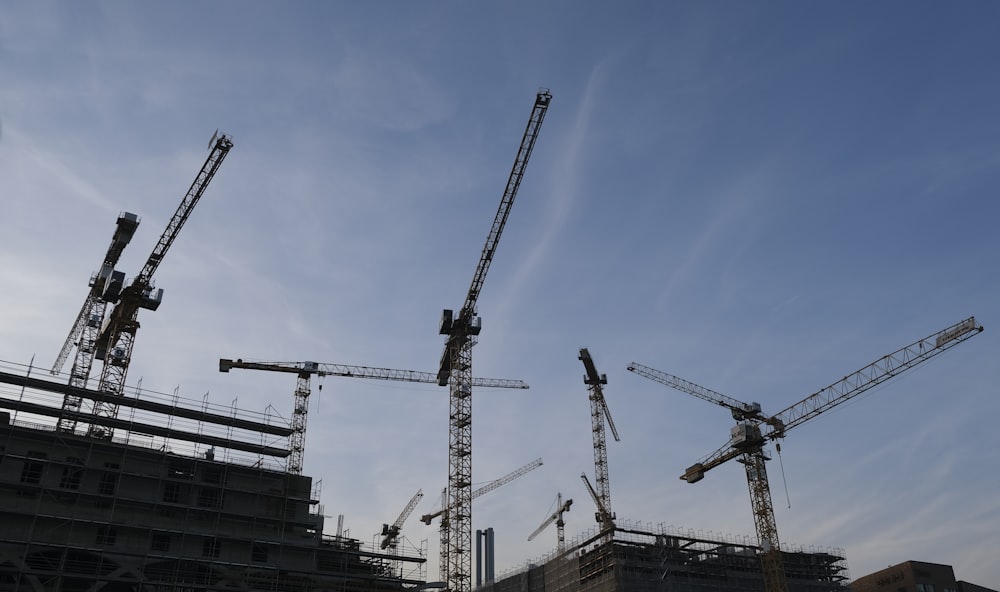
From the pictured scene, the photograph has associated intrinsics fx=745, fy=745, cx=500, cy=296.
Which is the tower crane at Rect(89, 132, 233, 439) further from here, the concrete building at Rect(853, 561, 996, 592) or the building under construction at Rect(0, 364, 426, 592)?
the concrete building at Rect(853, 561, 996, 592)

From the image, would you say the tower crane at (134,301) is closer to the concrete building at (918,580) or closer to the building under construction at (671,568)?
the building under construction at (671,568)

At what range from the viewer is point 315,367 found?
→ 329 ft

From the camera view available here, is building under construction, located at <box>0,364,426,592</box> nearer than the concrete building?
Yes

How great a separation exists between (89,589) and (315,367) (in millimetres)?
48541

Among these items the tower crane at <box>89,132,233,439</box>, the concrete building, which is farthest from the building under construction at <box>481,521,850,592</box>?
the tower crane at <box>89,132,233,439</box>

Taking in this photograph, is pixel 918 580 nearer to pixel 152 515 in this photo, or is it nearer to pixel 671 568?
pixel 671 568

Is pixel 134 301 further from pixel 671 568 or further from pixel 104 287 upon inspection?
pixel 671 568

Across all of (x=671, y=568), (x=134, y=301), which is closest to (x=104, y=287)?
(x=134, y=301)

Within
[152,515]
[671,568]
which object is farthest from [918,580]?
[152,515]

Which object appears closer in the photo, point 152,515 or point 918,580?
point 152,515

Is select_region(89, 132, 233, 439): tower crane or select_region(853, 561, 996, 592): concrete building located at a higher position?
select_region(89, 132, 233, 439): tower crane

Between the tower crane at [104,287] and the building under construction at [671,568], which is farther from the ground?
the tower crane at [104,287]

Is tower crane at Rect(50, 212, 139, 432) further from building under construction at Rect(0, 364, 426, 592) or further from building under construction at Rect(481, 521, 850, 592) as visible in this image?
building under construction at Rect(481, 521, 850, 592)

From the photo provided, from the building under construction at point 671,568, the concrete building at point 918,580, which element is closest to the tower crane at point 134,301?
the building under construction at point 671,568
